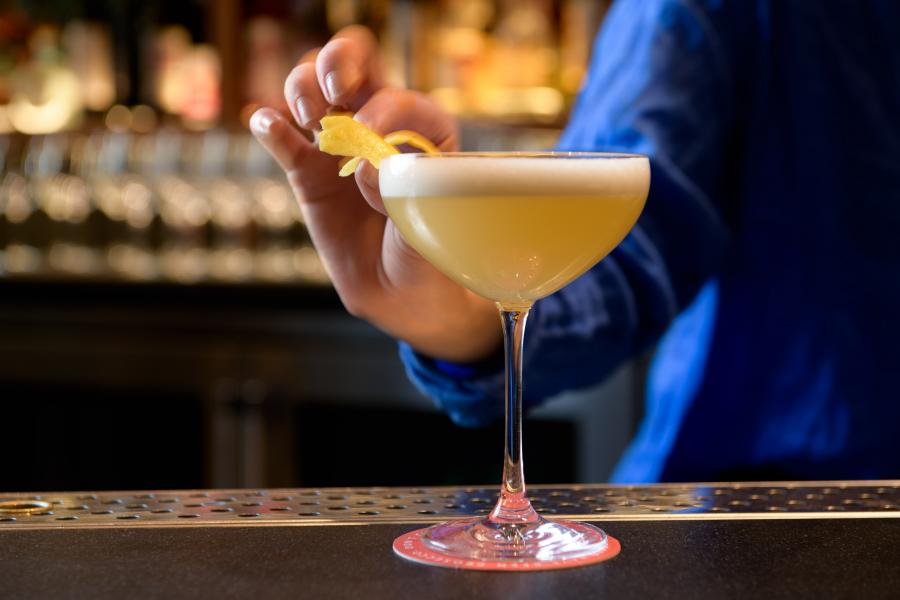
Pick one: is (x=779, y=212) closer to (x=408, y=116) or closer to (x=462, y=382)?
(x=462, y=382)

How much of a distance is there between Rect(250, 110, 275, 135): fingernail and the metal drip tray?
250 millimetres

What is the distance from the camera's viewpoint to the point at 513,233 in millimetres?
725

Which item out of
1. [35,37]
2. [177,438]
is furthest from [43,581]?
[35,37]

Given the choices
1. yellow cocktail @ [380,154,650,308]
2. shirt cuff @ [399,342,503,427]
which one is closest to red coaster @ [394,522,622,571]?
yellow cocktail @ [380,154,650,308]

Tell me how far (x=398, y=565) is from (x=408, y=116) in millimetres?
363

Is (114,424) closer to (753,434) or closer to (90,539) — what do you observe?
(753,434)

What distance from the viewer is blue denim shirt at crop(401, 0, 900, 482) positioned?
129cm

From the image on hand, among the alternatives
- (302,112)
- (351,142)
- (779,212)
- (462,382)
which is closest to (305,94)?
(302,112)

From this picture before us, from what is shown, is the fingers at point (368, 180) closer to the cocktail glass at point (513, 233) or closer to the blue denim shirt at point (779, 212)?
the cocktail glass at point (513, 233)

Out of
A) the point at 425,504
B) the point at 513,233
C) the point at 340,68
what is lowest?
the point at 425,504

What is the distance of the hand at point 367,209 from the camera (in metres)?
0.83

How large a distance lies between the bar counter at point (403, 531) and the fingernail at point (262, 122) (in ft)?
0.82

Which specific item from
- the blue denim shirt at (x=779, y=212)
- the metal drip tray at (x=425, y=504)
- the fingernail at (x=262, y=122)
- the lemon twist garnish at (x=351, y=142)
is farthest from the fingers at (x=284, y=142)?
the blue denim shirt at (x=779, y=212)

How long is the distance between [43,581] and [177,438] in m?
2.08
